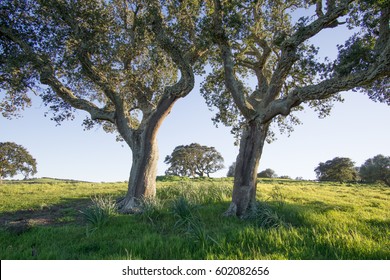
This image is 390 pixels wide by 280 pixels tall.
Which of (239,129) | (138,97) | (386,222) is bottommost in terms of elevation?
(386,222)

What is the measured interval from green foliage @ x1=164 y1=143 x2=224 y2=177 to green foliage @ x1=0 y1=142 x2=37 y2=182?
2923 centimetres

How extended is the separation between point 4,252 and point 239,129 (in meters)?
13.7

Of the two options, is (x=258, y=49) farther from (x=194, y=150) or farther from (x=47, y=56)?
(x=194, y=150)

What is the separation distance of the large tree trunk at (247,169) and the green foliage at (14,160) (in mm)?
51127

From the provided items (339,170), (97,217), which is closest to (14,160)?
(97,217)

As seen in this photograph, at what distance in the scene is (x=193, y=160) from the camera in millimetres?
64625

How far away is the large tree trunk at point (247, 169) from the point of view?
1091 centimetres

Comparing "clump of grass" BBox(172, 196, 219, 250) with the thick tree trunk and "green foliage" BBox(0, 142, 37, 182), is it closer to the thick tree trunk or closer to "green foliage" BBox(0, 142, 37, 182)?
the thick tree trunk

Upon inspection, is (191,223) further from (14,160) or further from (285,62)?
(14,160)

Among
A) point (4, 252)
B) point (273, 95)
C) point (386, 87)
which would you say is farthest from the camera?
point (386, 87)

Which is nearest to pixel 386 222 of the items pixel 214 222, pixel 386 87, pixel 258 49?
pixel 214 222

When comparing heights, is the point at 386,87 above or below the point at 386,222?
above

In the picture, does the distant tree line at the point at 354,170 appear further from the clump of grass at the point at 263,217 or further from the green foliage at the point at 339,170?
the clump of grass at the point at 263,217

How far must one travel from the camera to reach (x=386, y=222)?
9922 mm
